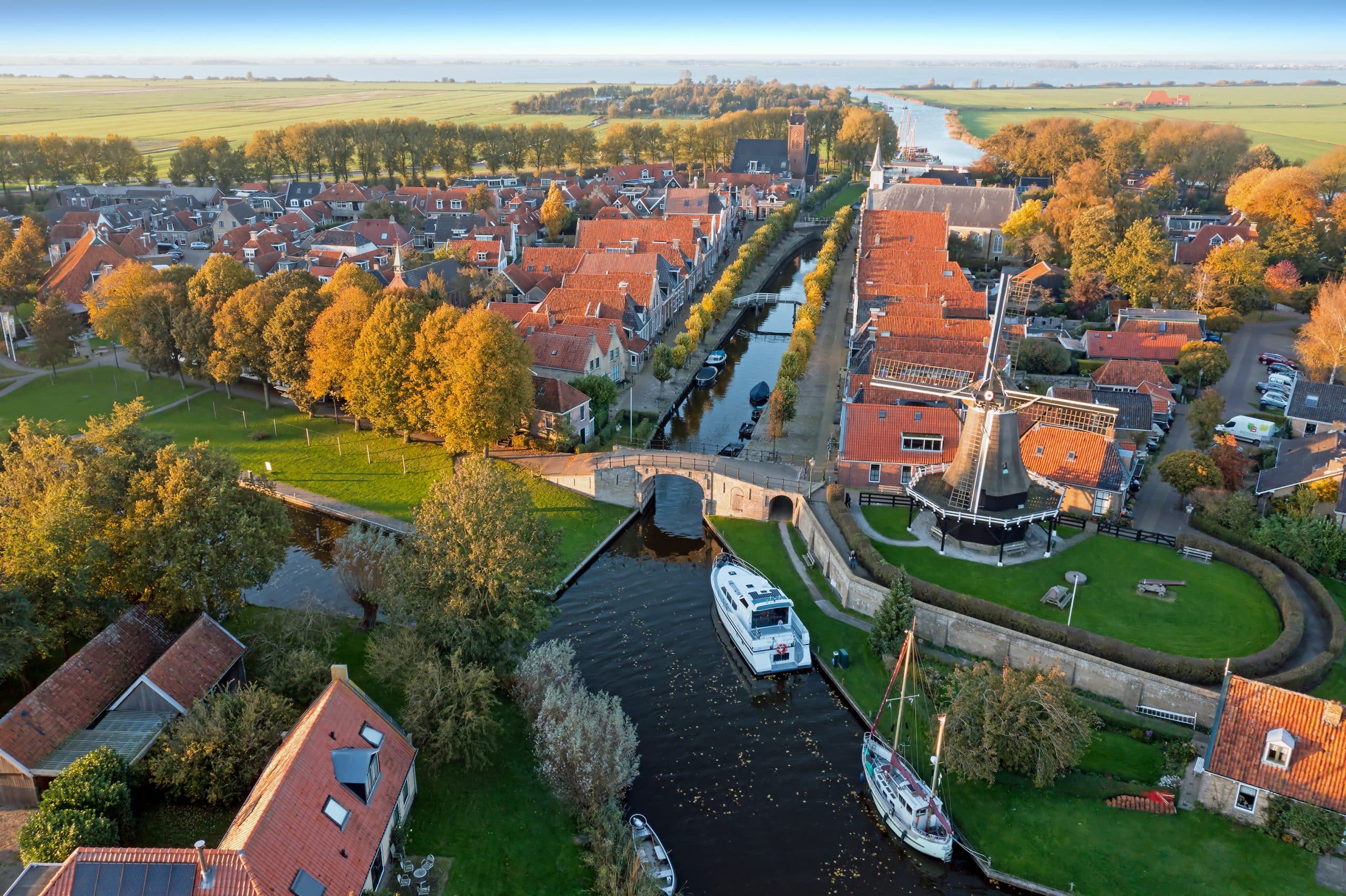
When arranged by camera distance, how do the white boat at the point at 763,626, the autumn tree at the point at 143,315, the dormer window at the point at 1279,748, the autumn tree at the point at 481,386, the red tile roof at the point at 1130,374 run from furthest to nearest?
the autumn tree at the point at 143,315
the red tile roof at the point at 1130,374
the autumn tree at the point at 481,386
the white boat at the point at 763,626
the dormer window at the point at 1279,748

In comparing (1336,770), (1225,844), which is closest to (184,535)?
(1225,844)

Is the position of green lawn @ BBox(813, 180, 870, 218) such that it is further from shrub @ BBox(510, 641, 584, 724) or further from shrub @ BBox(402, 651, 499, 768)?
shrub @ BBox(402, 651, 499, 768)

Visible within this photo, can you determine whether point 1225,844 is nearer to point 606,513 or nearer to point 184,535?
point 606,513

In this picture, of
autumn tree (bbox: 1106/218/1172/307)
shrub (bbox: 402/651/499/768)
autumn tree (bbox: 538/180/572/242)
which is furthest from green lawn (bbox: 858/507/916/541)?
autumn tree (bbox: 538/180/572/242)

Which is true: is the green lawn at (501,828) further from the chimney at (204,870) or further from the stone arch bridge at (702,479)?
the stone arch bridge at (702,479)

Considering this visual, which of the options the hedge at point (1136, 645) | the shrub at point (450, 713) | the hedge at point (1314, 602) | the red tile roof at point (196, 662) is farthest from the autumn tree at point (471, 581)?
the hedge at point (1314, 602)

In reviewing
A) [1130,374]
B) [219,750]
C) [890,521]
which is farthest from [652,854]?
[1130,374]
